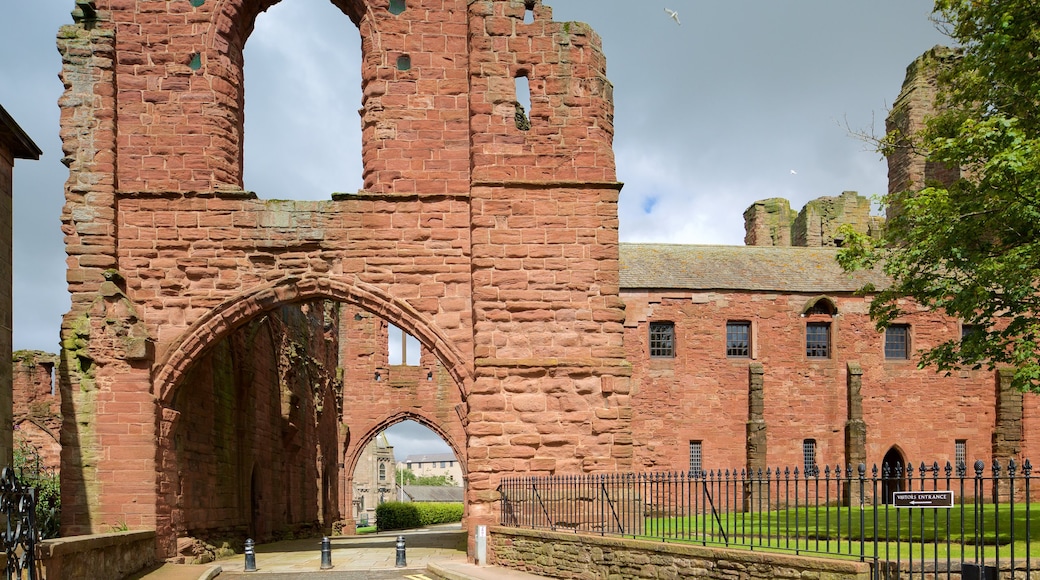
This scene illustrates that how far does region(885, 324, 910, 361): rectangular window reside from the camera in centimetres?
3094

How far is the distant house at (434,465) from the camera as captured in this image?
165000 millimetres

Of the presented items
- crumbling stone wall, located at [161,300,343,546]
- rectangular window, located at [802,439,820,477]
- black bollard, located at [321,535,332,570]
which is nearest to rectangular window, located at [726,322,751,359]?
rectangular window, located at [802,439,820,477]

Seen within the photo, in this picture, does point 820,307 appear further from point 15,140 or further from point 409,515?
point 409,515

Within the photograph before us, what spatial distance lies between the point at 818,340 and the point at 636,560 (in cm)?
2071

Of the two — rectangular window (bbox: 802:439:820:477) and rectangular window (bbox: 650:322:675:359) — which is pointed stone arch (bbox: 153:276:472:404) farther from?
rectangular window (bbox: 802:439:820:477)

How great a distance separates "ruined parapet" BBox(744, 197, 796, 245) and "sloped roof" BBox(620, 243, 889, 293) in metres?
5.37

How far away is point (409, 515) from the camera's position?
4666cm

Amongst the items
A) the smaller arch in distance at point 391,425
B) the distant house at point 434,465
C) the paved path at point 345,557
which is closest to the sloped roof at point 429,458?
the distant house at point 434,465

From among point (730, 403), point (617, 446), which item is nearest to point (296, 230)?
point (617, 446)

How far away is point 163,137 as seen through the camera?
16438 millimetres

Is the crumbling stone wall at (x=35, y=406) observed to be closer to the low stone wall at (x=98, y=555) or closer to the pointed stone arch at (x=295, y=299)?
the pointed stone arch at (x=295, y=299)

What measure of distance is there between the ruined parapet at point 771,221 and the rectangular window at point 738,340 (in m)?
9.50

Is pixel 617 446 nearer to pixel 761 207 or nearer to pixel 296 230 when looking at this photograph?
pixel 296 230

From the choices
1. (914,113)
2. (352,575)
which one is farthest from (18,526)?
(914,113)
